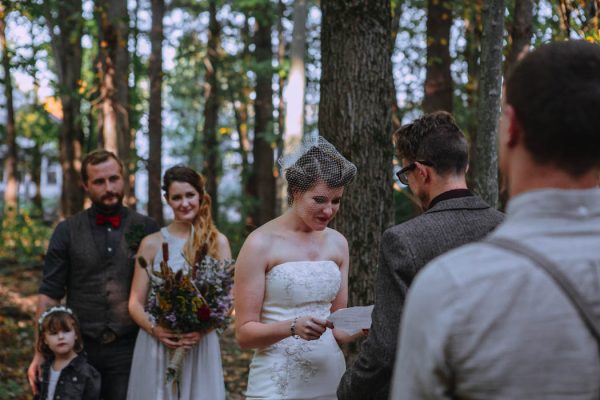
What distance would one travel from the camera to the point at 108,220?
5.32m

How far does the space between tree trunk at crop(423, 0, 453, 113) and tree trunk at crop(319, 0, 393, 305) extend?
7.82 metres

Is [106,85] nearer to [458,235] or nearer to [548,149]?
[458,235]

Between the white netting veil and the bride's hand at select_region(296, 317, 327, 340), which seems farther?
the white netting veil

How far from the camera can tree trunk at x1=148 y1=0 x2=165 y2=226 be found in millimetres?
14133

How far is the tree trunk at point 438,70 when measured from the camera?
43.3 ft

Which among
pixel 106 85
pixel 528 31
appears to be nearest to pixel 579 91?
pixel 528 31

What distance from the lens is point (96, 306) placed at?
5113 millimetres

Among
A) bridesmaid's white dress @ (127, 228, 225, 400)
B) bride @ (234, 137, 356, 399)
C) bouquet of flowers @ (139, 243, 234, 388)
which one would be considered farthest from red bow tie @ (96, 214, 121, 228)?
bride @ (234, 137, 356, 399)

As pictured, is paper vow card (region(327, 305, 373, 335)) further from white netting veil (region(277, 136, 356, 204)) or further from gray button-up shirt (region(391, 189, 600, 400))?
gray button-up shirt (region(391, 189, 600, 400))

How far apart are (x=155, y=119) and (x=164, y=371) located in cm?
1014

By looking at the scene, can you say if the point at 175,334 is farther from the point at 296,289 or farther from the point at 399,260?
the point at 399,260

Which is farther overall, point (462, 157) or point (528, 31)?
point (528, 31)

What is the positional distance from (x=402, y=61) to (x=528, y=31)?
10404mm

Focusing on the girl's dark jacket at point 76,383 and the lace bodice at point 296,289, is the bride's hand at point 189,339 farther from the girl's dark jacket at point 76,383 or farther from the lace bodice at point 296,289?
the lace bodice at point 296,289
